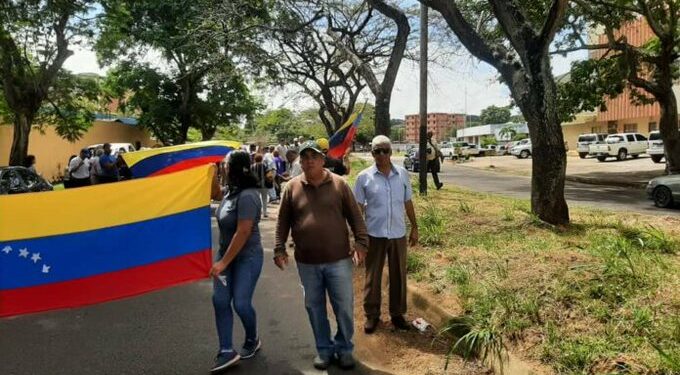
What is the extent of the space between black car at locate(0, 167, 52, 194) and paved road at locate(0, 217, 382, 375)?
291 inches

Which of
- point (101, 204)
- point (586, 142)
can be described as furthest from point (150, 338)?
point (586, 142)

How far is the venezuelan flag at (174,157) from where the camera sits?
6684 mm

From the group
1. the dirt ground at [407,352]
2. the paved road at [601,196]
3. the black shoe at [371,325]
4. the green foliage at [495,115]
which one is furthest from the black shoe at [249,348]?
the green foliage at [495,115]

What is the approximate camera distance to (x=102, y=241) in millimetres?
4309

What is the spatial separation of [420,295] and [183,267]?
8.06 ft

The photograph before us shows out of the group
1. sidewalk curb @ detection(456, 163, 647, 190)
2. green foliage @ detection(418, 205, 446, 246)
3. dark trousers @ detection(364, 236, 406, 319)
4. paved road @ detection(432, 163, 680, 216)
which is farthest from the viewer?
sidewalk curb @ detection(456, 163, 647, 190)

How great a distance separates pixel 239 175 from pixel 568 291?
2858mm

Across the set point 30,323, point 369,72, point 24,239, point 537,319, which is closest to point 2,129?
point 369,72

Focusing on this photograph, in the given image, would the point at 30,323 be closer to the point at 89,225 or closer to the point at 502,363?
the point at 89,225

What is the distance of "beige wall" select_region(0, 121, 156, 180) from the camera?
25375 millimetres

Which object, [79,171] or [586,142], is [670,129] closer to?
[79,171]

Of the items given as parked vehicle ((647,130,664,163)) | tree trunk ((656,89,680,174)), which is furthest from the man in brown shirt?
parked vehicle ((647,130,664,163))

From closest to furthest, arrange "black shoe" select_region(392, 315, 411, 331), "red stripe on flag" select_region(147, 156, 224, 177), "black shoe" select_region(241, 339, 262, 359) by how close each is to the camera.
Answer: "black shoe" select_region(241, 339, 262, 359)
"black shoe" select_region(392, 315, 411, 331)
"red stripe on flag" select_region(147, 156, 224, 177)

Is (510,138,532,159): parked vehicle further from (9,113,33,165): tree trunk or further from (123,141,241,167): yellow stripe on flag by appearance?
(123,141,241,167): yellow stripe on flag
